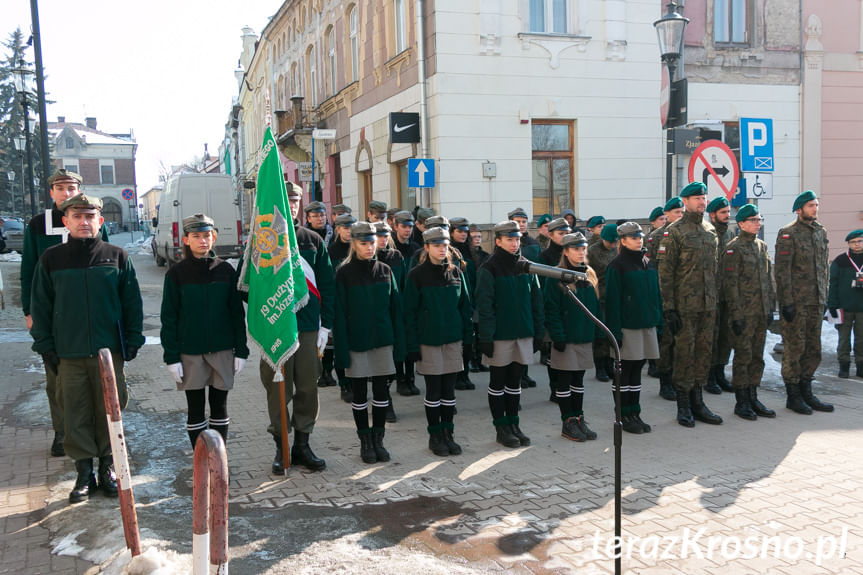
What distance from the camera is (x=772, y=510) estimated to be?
5.11m

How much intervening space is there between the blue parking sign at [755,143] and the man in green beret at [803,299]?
78.8 inches

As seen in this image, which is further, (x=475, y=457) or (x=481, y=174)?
(x=481, y=174)

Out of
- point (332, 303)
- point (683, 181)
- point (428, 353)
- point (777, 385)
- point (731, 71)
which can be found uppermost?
point (731, 71)

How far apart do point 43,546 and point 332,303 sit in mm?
2738

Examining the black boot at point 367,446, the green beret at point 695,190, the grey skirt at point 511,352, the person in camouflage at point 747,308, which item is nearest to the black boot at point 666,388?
the person in camouflage at point 747,308

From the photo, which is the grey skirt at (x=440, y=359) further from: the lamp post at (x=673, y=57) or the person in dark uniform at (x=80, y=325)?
the lamp post at (x=673, y=57)

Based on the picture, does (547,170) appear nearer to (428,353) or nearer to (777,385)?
(777,385)

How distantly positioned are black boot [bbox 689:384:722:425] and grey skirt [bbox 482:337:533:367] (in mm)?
2012

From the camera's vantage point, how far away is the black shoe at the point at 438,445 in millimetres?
6441

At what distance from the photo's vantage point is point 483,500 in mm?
5355

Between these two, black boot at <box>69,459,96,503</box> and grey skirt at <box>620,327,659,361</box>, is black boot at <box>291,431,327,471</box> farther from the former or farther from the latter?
grey skirt at <box>620,327,659,361</box>

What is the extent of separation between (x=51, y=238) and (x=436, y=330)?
3423 millimetres

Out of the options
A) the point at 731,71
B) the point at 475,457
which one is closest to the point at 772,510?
the point at 475,457

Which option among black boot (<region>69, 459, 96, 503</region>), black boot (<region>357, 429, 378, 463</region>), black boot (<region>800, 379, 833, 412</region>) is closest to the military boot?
black boot (<region>800, 379, 833, 412</region>)
